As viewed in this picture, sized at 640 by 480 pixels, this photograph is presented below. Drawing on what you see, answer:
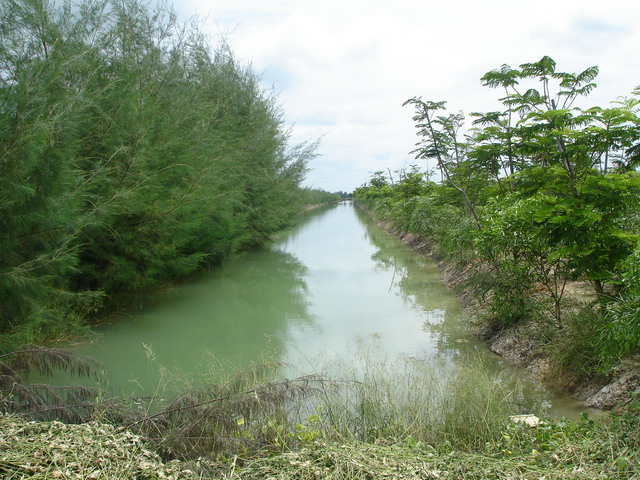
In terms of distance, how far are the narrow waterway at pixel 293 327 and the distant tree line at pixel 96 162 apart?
2.88 feet

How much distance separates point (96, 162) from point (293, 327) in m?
4.13

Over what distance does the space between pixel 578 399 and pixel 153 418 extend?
4097mm

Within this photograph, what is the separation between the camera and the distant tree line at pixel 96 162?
5355 millimetres

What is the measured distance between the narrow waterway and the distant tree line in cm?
88

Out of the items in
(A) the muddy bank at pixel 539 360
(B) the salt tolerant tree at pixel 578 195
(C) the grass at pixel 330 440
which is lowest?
(A) the muddy bank at pixel 539 360

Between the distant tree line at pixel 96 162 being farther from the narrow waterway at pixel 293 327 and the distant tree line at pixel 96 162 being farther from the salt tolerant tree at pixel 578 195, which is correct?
the salt tolerant tree at pixel 578 195

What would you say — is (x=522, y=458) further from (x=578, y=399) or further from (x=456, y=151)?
(x=456, y=151)

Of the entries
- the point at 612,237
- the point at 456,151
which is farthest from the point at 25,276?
the point at 456,151

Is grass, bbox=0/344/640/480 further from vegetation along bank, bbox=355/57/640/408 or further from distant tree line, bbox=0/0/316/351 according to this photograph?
distant tree line, bbox=0/0/316/351

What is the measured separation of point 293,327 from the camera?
8.88 m

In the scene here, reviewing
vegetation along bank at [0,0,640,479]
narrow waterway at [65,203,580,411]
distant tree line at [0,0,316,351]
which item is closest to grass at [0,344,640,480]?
vegetation along bank at [0,0,640,479]

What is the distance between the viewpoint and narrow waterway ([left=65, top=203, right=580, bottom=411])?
21.8 feet

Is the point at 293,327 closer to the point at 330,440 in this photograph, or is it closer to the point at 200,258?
the point at 200,258

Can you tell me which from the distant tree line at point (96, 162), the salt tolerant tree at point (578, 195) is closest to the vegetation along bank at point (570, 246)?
the salt tolerant tree at point (578, 195)
